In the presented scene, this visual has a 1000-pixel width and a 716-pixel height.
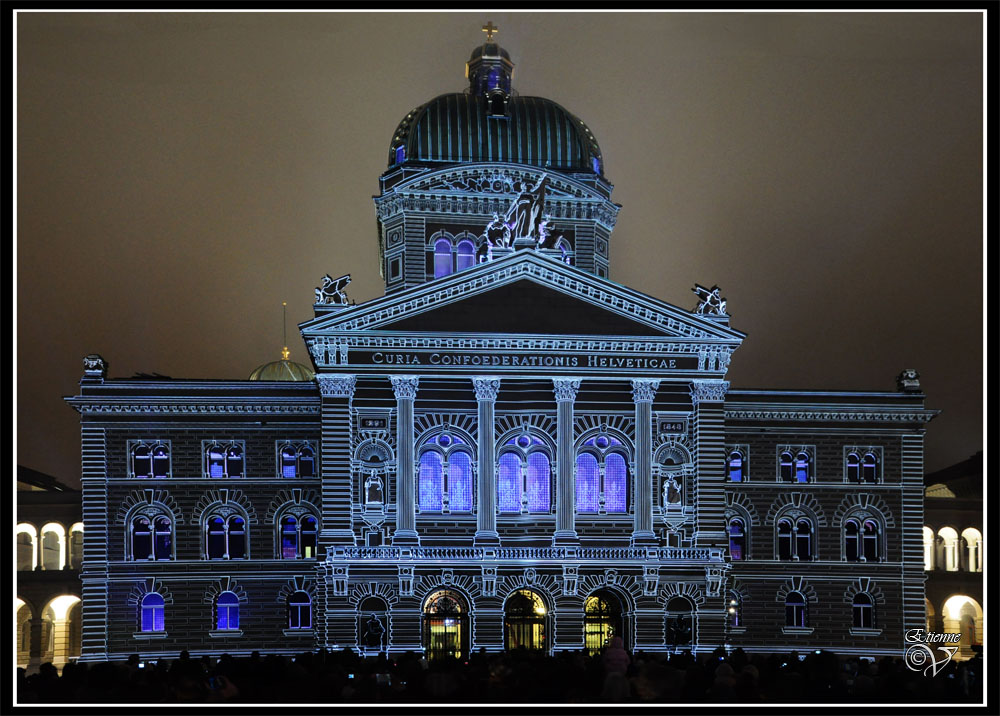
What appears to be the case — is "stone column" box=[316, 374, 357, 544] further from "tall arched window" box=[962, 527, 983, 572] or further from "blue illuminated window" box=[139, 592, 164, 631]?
"tall arched window" box=[962, 527, 983, 572]

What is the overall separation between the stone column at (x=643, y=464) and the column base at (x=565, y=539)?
98.9 inches

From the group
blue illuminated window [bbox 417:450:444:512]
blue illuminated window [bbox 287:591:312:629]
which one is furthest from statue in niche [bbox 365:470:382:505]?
blue illuminated window [bbox 287:591:312:629]

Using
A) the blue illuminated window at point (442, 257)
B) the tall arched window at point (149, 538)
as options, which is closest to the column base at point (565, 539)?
the blue illuminated window at point (442, 257)

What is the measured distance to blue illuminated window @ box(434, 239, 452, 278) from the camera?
7688cm

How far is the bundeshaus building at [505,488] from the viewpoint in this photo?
215ft

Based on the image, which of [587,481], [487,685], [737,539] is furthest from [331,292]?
[487,685]

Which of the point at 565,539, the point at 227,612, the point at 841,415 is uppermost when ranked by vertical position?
the point at 841,415

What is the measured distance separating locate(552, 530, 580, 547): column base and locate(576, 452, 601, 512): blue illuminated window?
4.91 ft

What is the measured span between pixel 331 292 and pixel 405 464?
7985mm

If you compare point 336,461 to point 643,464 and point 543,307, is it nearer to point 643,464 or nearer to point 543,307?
point 543,307

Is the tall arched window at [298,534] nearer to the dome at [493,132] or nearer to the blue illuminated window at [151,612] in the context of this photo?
the blue illuminated window at [151,612]

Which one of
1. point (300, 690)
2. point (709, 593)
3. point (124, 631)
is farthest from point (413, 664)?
point (124, 631)

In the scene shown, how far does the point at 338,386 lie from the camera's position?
6550 centimetres
